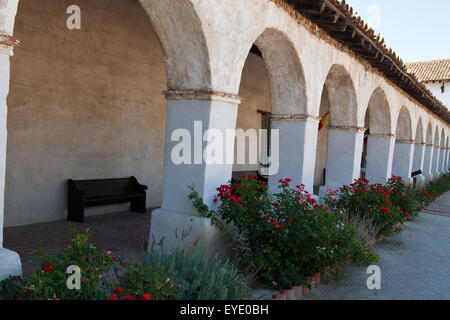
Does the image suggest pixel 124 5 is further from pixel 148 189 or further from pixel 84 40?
pixel 148 189

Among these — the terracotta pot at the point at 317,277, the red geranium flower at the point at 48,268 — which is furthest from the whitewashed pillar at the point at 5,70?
the terracotta pot at the point at 317,277

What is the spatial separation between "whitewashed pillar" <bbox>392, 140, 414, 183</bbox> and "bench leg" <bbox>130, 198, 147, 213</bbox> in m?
9.91

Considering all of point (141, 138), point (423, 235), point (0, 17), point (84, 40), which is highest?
point (84, 40)

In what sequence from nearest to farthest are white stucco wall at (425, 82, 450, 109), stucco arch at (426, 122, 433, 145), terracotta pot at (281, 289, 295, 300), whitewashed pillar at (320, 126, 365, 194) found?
1. terracotta pot at (281, 289, 295, 300)
2. whitewashed pillar at (320, 126, 365, 194)
3. stucco arch at (426, 122, 433, 145)
4. white stucco wall at (425, 82, 450, 109)

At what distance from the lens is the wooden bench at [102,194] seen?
664cm

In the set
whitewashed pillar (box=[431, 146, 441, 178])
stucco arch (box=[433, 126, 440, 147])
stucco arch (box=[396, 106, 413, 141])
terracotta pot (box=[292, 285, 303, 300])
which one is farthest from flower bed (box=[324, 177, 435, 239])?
whitewashed pillar (box=[431, 146, 441, 178])

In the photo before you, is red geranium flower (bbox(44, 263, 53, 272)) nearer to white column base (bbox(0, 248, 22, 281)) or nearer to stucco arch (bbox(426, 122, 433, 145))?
white column base (bbox(0, 248, 22, 281))

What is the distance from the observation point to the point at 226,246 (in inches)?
193

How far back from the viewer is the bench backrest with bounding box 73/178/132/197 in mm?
6999

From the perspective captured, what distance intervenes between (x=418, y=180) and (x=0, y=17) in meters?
16.8

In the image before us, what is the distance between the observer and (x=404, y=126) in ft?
46.4

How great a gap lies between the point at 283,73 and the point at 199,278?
4.04 metres
